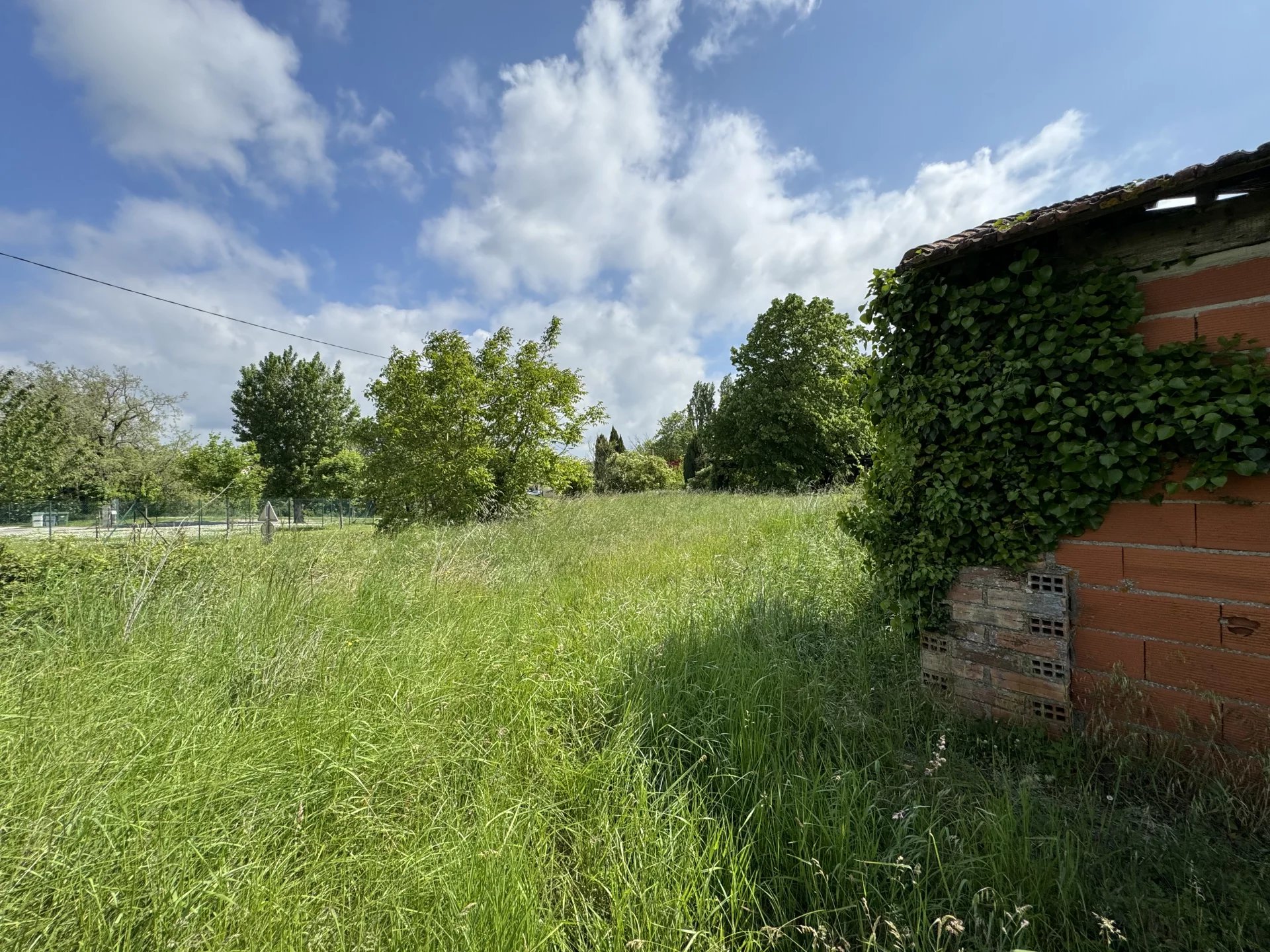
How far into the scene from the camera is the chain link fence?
4.32m

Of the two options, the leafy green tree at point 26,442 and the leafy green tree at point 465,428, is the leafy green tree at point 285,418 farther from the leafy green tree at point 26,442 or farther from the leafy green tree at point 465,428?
the leafy green tree at point 465,428

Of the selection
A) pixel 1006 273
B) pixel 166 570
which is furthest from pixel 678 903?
pixel 166 570

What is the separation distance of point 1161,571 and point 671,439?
45.2 m

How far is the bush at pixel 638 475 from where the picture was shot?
28.2 metres

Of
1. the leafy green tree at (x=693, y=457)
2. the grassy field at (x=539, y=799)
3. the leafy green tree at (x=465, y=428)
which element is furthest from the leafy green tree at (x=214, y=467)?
the grassy field at (x=539, y=799)

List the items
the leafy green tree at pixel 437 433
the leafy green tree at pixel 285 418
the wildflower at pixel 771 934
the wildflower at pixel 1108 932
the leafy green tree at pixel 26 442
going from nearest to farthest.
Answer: the wildflower at pixel 1108 932 → the wildflower at pixel 771 934 → the leafy green tree at pixel 437 433 → the leafy green tree at pixel 26 442 → the leafy green tree at pixel 285 418

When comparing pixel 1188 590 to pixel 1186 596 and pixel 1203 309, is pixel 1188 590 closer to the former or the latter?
pixel 1186 596

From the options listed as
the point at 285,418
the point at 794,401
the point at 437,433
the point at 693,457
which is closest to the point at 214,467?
the point at 285,418

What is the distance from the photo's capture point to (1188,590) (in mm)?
2201

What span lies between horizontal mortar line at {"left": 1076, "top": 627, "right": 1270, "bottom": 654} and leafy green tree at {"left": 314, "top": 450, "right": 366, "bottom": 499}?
36642 millimetres

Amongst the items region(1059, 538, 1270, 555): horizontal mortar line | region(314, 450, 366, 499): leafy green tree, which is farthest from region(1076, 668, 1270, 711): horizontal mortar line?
region(314, 450, 366, 499): leafy green tree

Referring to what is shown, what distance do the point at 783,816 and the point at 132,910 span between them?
2134 millimetres

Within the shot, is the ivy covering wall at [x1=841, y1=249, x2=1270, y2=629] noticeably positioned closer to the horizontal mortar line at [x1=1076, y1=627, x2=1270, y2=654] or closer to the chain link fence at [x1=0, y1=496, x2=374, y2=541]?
the horizontal mortar line at [x1=1076, y1=627, x2=1270, y2=654]

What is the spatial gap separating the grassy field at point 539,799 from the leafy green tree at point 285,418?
40207 mm
